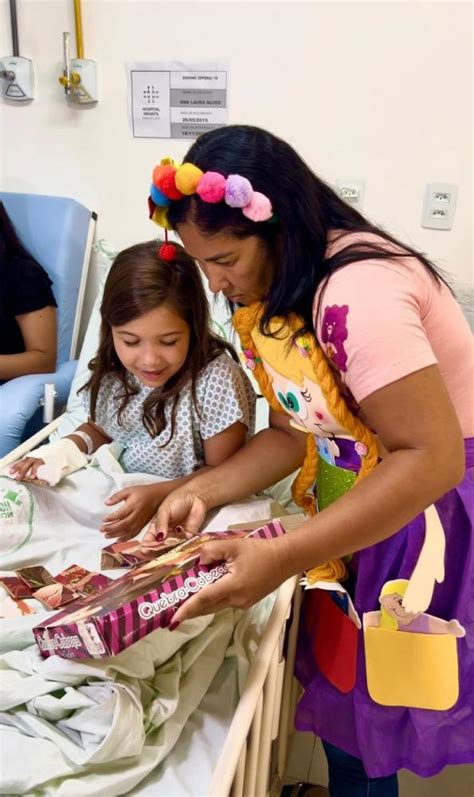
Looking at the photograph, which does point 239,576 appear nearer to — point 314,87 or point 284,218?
point 284,218

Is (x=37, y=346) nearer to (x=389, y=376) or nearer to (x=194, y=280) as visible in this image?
(x=194, y=280)

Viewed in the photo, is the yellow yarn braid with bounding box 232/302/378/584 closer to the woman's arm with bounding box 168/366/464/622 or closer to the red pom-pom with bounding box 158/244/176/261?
the woman's arm with bounding box 168/366/464/622

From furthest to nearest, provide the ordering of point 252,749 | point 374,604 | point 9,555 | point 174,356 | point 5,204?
point 5,204
point 174,356
point 9,555
point 374,604
point 252,749

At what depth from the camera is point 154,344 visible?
123cm

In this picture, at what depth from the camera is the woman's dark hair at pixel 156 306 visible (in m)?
1.22

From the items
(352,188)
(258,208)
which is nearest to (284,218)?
(258,208)

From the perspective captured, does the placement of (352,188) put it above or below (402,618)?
above

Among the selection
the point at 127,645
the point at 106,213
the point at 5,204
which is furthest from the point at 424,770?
the point at 5,204

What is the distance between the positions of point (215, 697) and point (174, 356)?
62 cm

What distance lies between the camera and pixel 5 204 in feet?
6.90

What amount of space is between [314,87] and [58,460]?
4.22ft

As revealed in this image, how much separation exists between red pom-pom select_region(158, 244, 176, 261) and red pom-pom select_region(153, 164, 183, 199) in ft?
1.17

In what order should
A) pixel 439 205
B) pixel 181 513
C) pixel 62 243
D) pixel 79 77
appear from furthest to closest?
pixel 62 243, pixel 79 77, pixel 439 205, pixel 181 513

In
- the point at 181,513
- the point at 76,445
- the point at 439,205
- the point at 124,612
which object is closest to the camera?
the point at 124,612
